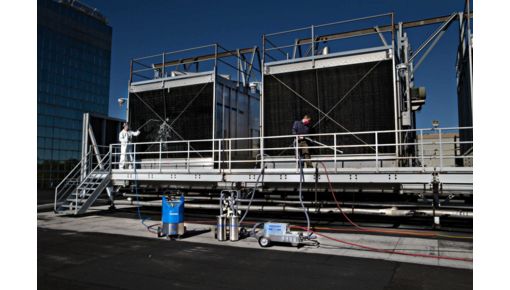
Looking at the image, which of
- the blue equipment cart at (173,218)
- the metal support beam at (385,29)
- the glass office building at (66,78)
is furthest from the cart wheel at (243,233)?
the glass office building at (66,78)

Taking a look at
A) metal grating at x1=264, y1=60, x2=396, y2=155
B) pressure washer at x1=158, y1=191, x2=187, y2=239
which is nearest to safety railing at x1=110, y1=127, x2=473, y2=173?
metal grating at x1=264, y1=60, x2=396, y2=155

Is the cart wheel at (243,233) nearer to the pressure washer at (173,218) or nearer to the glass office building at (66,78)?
the pressure washer at (173,218)

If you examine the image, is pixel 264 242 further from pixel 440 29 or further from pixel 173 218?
pixel 440 29

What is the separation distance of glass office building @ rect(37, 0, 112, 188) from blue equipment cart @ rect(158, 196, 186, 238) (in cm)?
4285

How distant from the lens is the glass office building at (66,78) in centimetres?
4709

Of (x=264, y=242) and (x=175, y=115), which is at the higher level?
(x=175, y=115)

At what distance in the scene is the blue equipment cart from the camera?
9.28 m

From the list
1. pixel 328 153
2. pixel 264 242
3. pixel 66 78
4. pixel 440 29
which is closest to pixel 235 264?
pixel 264 242

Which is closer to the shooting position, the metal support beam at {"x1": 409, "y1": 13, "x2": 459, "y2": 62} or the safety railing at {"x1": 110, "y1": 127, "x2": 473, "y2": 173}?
the safety railing at {"x1": 110, "y1": 127, "x2": 473, "y2": 173}

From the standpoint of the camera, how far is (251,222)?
40.5ft

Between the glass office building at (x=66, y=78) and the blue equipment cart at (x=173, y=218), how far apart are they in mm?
42854

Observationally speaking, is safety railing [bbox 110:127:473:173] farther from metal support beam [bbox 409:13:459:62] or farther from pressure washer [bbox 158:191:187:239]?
metal support beam [bbox 409:13:459:62]

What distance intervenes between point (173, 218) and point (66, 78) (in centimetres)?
5031

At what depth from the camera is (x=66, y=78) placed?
5112 cm
